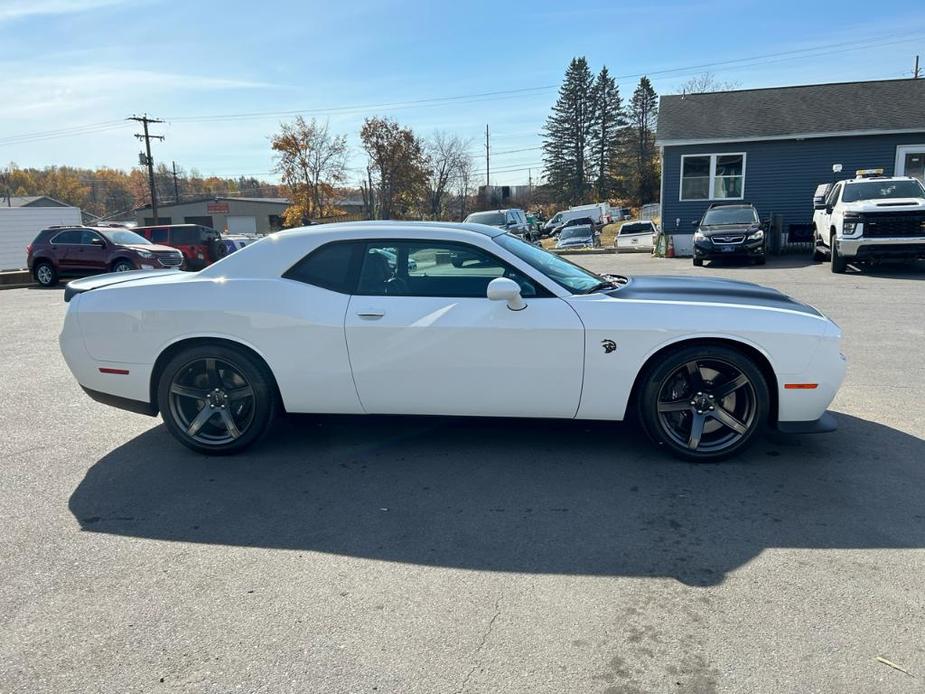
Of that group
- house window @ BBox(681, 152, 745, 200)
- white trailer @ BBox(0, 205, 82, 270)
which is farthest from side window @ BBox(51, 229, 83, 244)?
white trailer @ BBox(0, 205, 82, 270)

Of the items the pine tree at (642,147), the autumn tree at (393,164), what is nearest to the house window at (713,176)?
the autumn tree at (393,164)

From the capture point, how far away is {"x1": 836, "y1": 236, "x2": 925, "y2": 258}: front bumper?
13.9 meters

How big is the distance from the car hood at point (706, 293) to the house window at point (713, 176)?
19248mm

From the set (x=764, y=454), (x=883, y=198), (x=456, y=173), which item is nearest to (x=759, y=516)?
(x=764, y=454)

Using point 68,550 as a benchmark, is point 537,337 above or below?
above

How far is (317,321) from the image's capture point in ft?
14.2

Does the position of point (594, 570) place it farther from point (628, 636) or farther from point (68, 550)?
point (68, 550)

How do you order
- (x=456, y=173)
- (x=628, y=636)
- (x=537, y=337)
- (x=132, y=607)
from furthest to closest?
1. (x=456, y=173)
2. (x=537, y=337)
3. (x=132, y=607)
4. (x=628, y=636)

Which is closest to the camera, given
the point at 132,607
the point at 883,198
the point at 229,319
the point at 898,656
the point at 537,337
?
the point at 898,656

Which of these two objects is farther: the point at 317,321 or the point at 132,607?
the point at 317,321

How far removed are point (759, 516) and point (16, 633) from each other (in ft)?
11.6

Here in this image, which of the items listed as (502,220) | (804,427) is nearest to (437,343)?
(804,427)

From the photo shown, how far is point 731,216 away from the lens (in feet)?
60.2

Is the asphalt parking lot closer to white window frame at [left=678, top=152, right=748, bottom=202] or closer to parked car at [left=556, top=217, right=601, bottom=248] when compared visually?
white window frame at [left=678, top=152, right=748, bottom=202]
